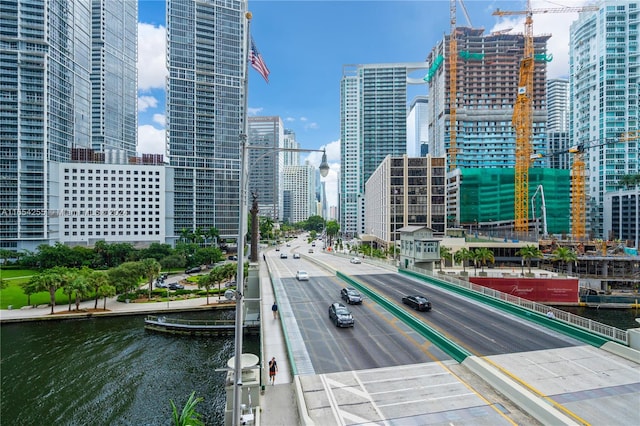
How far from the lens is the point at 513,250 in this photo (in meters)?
82.4

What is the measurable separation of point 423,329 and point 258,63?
72.1 ft

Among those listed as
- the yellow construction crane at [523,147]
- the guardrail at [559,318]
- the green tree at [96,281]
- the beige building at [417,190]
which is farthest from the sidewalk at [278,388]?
the yellow construction crane at [523,147]

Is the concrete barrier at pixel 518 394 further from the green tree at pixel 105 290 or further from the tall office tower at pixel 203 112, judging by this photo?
the tall office tower at pixel 203 112

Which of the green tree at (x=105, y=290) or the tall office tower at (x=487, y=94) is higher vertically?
the tall office tower at (x=487, y=94)

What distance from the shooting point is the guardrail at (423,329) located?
66.3ft

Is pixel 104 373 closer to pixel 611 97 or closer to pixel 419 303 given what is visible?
pixel 419 303

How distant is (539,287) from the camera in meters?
58.1

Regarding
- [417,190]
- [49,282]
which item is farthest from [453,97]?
[49,282]

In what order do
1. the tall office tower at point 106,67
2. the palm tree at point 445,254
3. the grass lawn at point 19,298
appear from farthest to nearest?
1. the tall office tower at point 106,67
2. the palm tree at point 445,254
3. the grass lawn at point 19,298

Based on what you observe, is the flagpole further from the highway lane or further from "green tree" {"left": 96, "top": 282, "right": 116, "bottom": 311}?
"green tree" {"left": 96, "top": 282, "right": 116, "bottom": 311}

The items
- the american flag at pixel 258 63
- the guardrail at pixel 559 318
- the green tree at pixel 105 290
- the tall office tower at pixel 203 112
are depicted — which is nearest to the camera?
the american flag at pixel 258 63

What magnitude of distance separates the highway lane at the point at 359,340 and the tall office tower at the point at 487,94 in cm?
14377

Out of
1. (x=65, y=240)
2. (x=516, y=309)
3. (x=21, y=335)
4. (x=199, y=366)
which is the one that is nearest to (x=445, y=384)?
(x=516, y=309)

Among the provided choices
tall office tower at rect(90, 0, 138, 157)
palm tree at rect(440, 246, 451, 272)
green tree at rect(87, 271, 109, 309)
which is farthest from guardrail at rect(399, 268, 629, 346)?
tall office tower at rect(90, 0, 138, 157)
